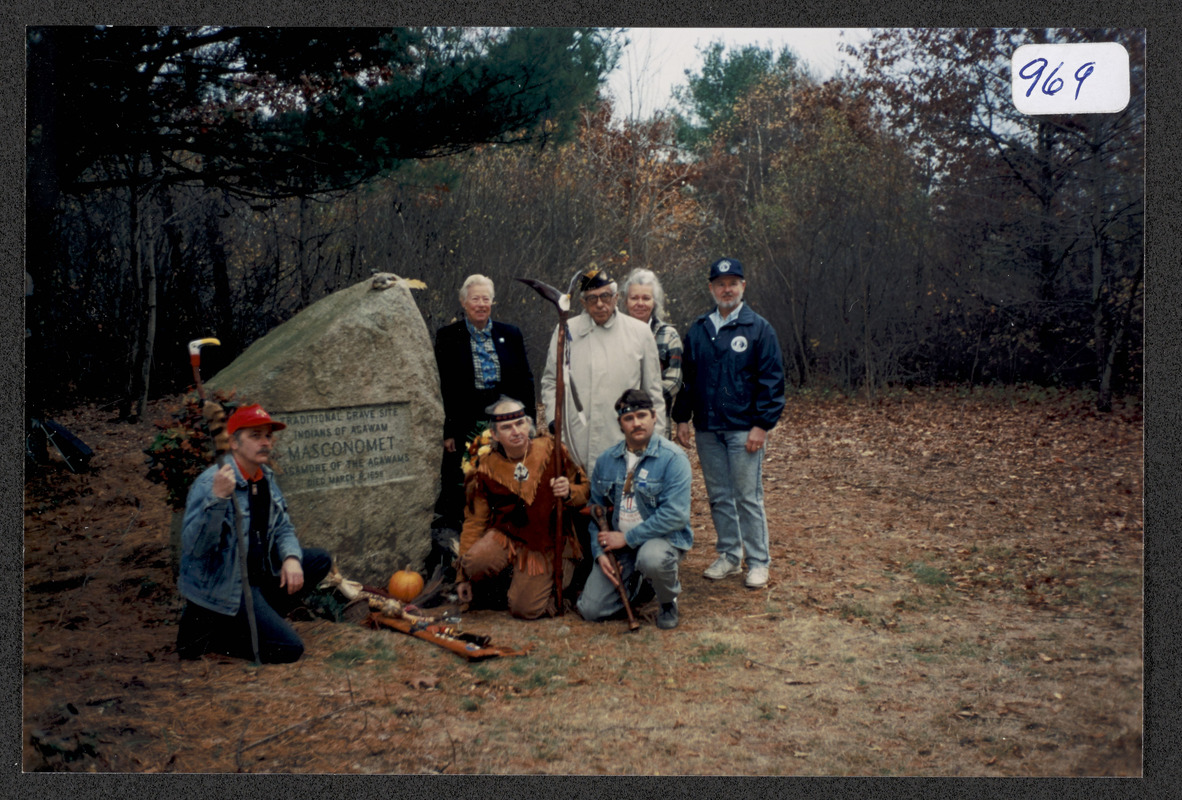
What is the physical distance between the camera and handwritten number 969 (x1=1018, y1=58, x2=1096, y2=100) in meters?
3.30

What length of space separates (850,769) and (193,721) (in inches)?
92.5

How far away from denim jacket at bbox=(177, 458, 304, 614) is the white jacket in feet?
4.89

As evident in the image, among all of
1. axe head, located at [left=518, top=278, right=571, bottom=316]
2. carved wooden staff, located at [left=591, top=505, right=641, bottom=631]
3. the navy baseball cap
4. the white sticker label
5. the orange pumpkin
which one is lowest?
the orange pumpkin

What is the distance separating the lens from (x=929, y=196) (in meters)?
7.34

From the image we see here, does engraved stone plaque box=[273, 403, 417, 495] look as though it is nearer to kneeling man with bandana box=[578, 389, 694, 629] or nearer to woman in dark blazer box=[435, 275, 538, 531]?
woman in dark blazer box=[435, 275, 538, 531]

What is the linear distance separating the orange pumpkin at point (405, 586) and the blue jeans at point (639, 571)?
2.87 feet

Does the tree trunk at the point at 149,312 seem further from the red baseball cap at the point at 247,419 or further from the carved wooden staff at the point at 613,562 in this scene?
the carved wooden staff at the point at 613,562

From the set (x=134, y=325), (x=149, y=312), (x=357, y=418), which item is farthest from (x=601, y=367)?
(x=149, y=312)

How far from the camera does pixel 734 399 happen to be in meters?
4.62

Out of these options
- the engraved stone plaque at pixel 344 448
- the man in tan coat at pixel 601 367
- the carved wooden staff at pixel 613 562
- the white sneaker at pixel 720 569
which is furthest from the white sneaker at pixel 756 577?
the engraved stone plaque at pixel 344 448

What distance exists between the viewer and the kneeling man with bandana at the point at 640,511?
162 inches

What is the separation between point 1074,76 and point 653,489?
8.05ft

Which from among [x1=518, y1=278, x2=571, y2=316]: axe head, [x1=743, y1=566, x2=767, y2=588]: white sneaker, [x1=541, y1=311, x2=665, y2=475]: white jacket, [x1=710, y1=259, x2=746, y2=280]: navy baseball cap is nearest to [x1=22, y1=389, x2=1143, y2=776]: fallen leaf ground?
[x1=743, y1=566, x2=767, y2=588]: white sneaker

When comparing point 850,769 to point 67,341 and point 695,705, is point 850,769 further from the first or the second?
point 67,341
